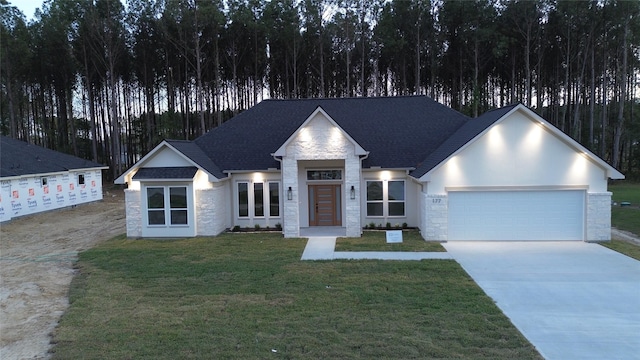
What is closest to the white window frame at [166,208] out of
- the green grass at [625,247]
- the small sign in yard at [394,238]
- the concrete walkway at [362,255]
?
the concrete walkway at [362,255]

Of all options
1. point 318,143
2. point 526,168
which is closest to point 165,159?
point 318,143

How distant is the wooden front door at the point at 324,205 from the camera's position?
1789 centimetres

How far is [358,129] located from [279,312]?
12877mm

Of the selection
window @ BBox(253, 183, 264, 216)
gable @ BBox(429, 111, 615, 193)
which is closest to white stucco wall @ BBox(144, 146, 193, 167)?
window @ BBox(253, 183, 264, 216)

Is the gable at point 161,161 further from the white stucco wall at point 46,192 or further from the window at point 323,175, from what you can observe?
the white stucco wall at point 46,192

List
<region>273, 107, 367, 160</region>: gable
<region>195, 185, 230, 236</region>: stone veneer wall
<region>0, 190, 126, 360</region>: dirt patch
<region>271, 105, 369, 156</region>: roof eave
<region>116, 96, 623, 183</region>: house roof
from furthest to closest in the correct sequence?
<region>116, 96, 623, 183</region>: house roof, <region>195, 185, 230, 236</region>: stone veneer wall, <region>273, 107, 367, 160</region>: gable, <region>271, 105, 369, 156</region>: roof eave, <region>0, 190, 126, 360</region>: dirt patch

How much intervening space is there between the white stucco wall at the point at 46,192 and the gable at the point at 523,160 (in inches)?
892

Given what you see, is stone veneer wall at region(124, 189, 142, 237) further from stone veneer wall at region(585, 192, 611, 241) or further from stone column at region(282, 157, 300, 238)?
stone veneer wall at region(585, 192, 611, 241)

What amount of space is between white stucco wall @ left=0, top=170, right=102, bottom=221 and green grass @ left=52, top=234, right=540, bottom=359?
13427 millimetres

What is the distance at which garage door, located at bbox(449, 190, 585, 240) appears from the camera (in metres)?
14.5

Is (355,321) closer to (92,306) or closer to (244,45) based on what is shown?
(92,306)

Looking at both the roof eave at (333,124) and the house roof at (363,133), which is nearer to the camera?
the roof eave at (333,124)

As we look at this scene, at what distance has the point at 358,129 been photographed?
1933cm

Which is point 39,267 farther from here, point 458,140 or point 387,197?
point 458,140
